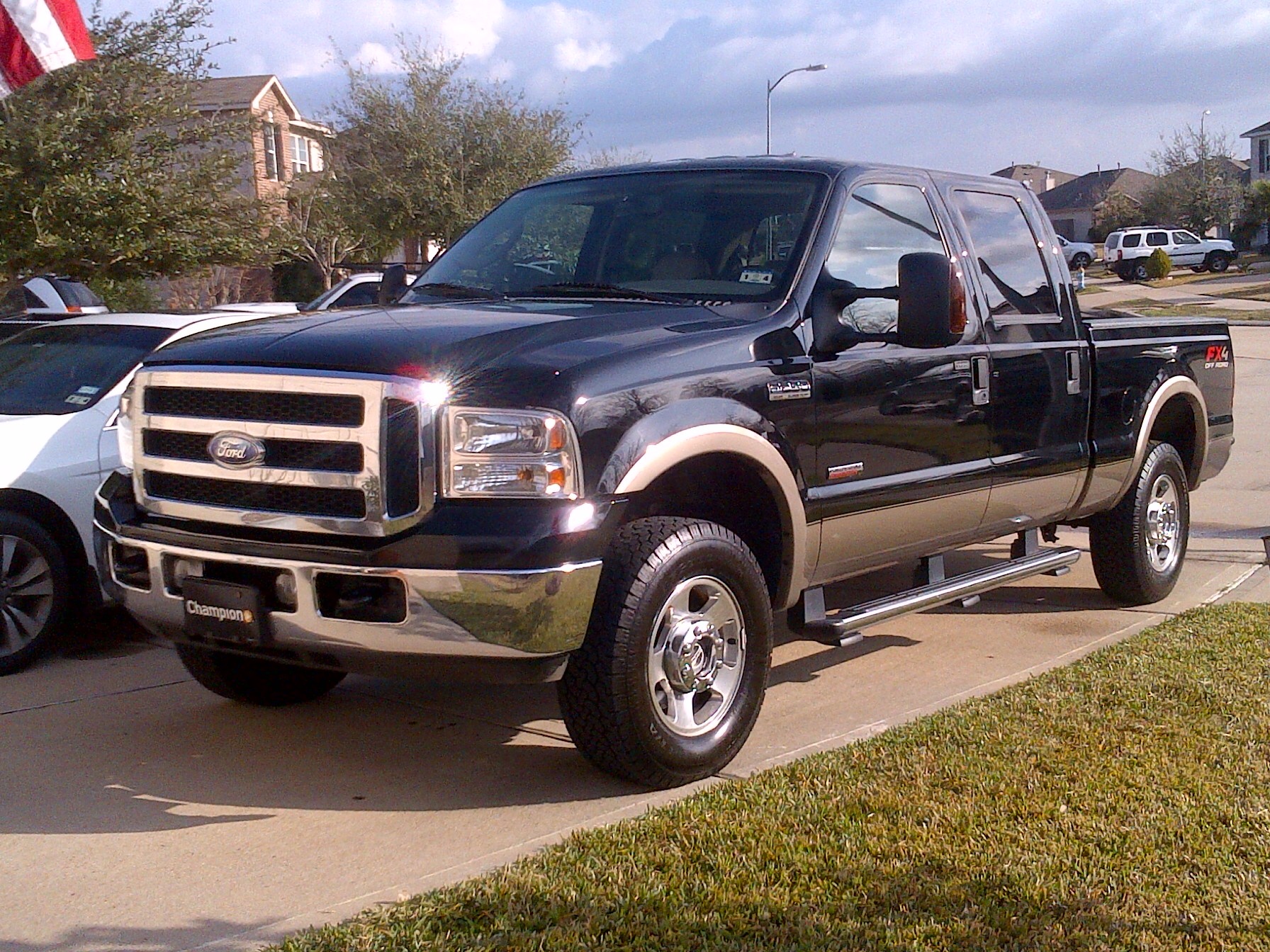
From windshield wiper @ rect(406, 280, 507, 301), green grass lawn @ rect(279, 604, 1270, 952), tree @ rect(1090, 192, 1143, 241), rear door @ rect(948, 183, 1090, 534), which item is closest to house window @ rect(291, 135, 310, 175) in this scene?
rear door @ rect(948, 183, 1090, 534)

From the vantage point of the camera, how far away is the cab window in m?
5.48

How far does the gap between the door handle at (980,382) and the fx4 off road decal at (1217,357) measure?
2.42 m

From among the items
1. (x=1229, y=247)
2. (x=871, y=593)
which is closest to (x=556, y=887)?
(x=871, y=593)

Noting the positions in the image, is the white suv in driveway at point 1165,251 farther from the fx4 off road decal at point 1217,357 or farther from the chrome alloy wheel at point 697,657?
the chrome alloy wheel at point 697,657

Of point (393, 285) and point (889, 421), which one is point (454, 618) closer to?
point (889, 421)

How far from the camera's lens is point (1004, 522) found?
643cm

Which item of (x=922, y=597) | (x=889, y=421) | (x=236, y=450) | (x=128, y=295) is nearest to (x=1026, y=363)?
(x=889, y=421)

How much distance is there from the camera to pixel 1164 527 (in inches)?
302

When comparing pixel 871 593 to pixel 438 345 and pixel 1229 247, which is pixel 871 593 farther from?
pixel 1229 247

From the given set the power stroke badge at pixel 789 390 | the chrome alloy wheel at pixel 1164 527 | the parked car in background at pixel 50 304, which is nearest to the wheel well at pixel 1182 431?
the chrome alloy wheel at pixel 1164 527

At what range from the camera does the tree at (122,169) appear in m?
14.3

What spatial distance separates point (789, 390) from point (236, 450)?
6.18ft

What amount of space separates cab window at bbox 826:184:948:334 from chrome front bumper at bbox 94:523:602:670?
1.80m

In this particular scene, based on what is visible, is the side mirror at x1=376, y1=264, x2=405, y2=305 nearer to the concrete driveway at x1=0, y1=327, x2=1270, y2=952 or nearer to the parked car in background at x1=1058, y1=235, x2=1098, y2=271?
the concrete driveway at x1=0, y1=327, x2=1270, y2=952
